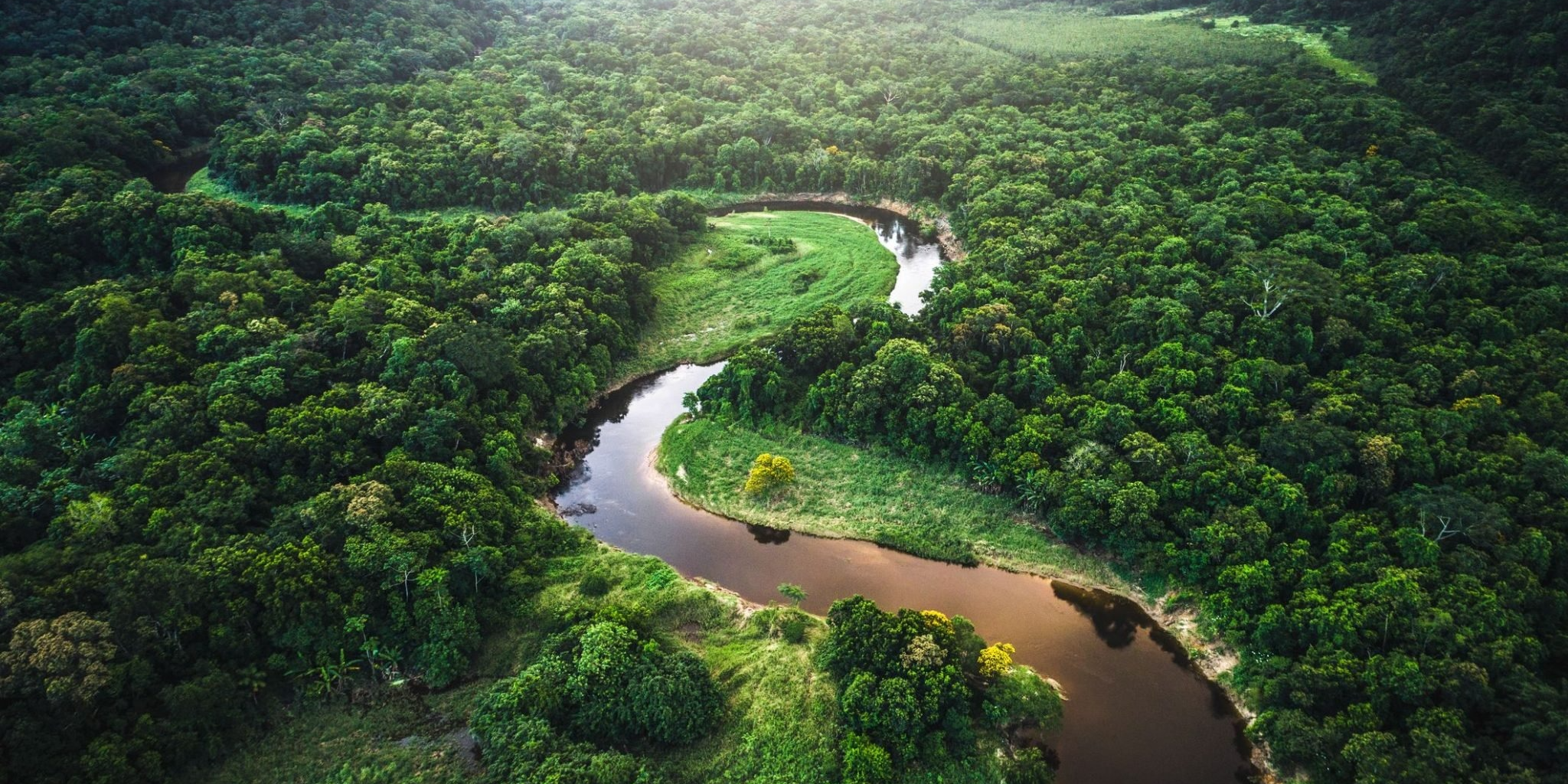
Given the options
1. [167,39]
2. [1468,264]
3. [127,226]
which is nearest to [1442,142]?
[1468,264]

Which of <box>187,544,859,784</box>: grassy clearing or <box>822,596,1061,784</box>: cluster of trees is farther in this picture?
<box>187,544,859,784</box>: grassy clearing

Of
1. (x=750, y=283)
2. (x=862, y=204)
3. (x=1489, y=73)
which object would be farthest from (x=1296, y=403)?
(x=1489, y=73)

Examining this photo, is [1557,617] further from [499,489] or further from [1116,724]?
[499,489]

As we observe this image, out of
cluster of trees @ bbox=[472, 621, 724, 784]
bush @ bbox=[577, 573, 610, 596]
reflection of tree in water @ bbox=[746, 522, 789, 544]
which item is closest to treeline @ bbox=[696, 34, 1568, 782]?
reflection of tree in water @ bbox=[746, 522, 789, 544]

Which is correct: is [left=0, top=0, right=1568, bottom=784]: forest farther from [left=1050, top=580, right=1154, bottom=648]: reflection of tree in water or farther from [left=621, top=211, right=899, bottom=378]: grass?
[left=1050, top=580, right=1154, bottom=648]: reflection of tree in water

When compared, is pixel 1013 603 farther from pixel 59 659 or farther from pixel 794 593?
pixel 59 659

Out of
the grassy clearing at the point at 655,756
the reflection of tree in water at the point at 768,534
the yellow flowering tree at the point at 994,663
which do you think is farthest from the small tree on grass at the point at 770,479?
the yellow flowering tree at the point at 994,663
